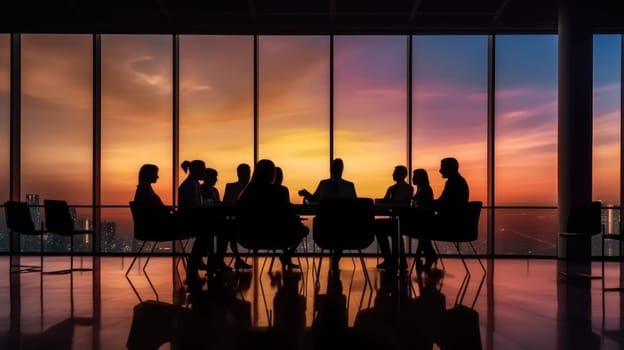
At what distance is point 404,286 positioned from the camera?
494 cm

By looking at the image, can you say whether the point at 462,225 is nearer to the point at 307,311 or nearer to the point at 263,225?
the point at 263,225

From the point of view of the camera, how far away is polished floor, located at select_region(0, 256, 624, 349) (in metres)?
2.91

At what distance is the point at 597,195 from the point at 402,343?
21.4 feet

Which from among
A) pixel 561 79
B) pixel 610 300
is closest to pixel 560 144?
pixel 561 79

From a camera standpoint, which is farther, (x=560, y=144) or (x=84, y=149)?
(x=84, y=149)

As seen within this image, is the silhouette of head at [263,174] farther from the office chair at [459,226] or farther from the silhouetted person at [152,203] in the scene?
the office chair at [459,226]

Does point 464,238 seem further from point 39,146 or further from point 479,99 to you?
point 39,146

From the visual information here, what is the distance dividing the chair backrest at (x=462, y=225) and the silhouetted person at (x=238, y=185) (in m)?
2.36

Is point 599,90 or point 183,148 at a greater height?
point 599,90

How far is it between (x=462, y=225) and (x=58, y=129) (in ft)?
21.2

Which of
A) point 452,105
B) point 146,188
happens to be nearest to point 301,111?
point 452,105

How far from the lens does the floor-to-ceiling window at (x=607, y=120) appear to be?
8.02m

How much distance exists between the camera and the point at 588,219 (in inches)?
224

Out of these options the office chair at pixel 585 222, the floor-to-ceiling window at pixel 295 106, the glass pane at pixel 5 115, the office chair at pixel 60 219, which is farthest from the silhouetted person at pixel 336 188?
the glass pane at pixel 5 115
